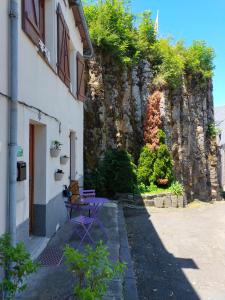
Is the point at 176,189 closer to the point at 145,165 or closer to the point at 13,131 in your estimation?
the point at 145,165

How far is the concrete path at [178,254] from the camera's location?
17.6 feet

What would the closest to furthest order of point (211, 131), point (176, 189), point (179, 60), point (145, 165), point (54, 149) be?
point (54, 149) → point (176, 189) → point (145, 165) → point (179, 60) → point (211, 131)

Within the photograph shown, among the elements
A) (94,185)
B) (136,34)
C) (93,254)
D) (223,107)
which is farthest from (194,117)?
(223,107)

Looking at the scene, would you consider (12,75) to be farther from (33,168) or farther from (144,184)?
(144,184)

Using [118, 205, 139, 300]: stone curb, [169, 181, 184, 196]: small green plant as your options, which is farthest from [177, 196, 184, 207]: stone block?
[118, 205, 139, 300]: stone curb

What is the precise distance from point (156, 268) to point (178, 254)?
1188mm

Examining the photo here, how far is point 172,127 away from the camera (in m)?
16.9

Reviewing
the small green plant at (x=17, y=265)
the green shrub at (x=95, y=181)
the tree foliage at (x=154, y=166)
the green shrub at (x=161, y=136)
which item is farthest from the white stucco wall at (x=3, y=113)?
the green shrub at (x=161, y=136)

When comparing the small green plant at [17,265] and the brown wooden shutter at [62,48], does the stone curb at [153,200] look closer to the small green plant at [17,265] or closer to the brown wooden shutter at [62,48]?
the brown wooden shutter at [62,48]

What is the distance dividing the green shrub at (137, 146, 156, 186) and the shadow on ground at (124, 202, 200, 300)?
16.5 feet

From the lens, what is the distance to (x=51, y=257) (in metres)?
5.47

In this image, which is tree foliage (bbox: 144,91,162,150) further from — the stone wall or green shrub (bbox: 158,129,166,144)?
the stone wall

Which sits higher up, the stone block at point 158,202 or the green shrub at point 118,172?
the green shrub at point 118,172

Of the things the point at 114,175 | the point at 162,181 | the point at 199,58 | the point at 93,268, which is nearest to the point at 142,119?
the point at 162,181
